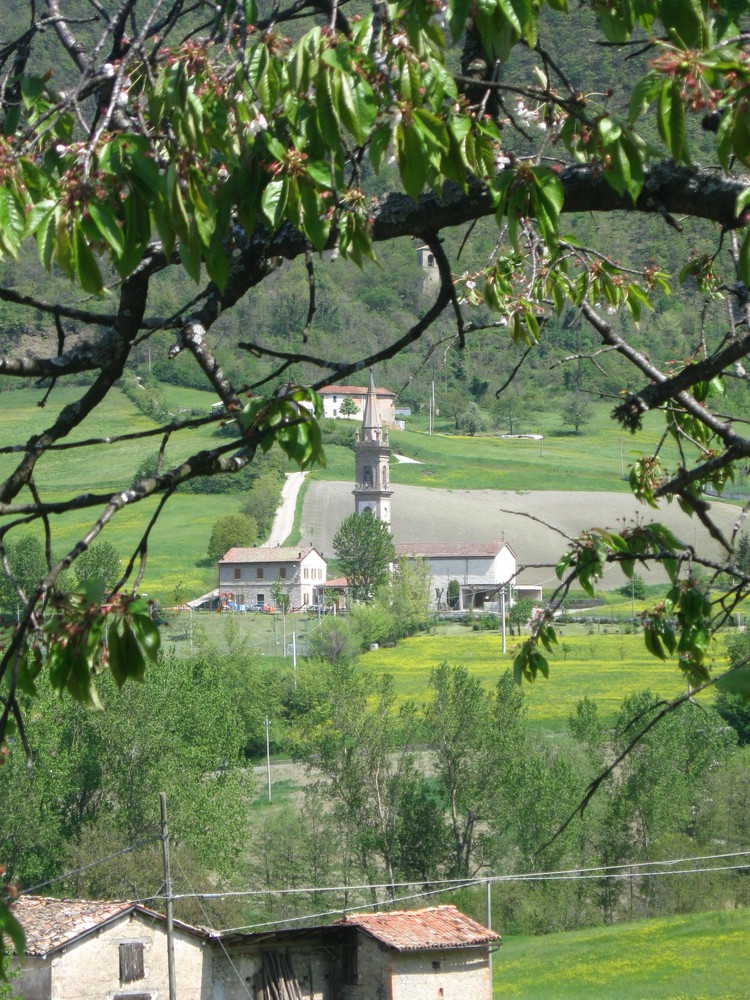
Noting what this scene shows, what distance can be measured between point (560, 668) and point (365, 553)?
38.1 metres

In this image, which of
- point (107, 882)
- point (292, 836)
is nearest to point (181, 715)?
point (292, 836)

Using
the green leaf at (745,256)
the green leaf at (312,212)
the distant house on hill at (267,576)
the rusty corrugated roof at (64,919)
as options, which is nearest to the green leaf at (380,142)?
the green leaf at (312,212)

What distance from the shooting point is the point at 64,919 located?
1019 inches

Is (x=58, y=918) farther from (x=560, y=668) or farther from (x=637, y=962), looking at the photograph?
(x=560, y=668)

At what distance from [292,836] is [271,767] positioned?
46.2 feet

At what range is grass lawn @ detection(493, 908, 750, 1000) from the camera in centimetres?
2936

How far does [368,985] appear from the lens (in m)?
27.7

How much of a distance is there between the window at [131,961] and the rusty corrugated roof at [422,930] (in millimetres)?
4313

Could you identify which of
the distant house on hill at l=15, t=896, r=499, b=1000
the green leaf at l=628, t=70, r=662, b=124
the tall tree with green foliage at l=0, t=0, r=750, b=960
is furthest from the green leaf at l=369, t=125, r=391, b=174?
the distant house on hill at l=15, t=896, r=499, b=1000

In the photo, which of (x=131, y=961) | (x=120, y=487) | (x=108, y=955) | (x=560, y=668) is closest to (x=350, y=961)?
(x=131, y=961)

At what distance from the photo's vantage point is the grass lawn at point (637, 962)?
29.4m

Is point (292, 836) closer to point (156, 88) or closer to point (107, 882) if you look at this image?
point (107, 882)

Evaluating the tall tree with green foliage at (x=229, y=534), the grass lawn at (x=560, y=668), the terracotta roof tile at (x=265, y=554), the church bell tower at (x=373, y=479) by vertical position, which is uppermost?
the church bell tower at (x=373, y=479)

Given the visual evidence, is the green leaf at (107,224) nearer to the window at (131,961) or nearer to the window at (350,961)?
the window at (131,961)
